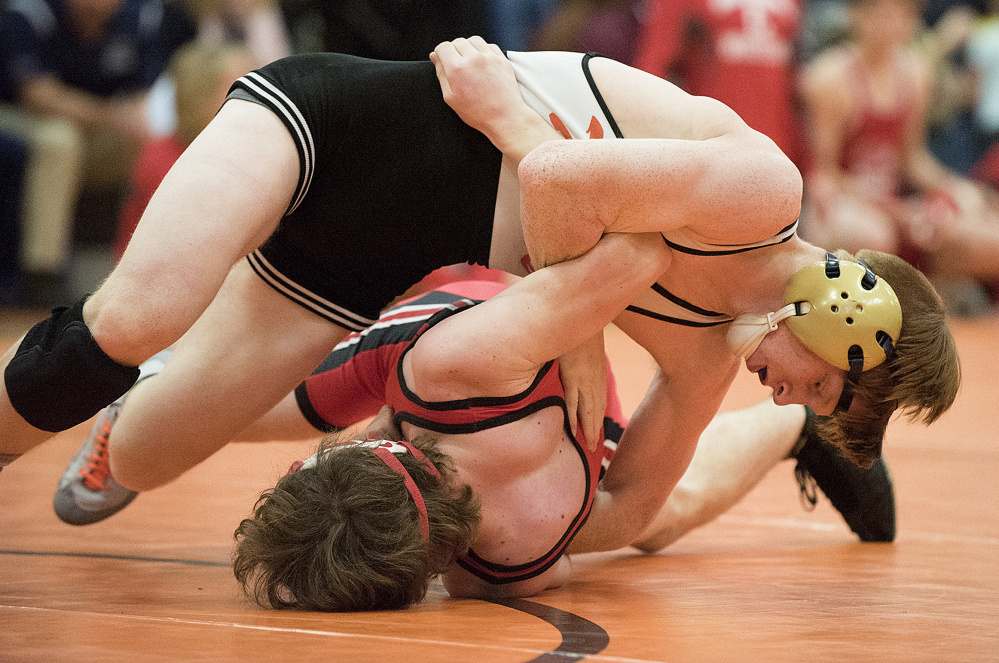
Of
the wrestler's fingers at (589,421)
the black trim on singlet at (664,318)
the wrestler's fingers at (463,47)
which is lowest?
the wrestler's fingers at (589,421)

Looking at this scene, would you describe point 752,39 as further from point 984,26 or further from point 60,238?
point 60,238

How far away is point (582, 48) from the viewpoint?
8414 mm

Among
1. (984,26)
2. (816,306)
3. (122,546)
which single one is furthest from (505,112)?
(984,26)

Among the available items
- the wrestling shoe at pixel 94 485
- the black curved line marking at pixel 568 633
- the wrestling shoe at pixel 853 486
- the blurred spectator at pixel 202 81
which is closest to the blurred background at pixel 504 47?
the blurred spectator at pixel 202 81

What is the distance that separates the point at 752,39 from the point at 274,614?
6.08 m

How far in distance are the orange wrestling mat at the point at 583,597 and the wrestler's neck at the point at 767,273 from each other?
605mm

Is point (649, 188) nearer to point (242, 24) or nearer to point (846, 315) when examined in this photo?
point (846, 315)

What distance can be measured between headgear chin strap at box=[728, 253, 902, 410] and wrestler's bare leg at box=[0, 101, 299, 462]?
3.51ft

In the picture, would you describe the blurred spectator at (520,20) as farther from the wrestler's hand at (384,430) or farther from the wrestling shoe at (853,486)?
the wrestler's hand at (384,430)

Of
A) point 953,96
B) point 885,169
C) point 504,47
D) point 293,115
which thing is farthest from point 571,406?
point 953,96

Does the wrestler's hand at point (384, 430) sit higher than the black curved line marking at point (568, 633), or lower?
higher

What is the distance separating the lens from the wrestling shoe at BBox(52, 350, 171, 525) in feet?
9.81

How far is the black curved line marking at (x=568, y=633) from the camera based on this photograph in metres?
1.83

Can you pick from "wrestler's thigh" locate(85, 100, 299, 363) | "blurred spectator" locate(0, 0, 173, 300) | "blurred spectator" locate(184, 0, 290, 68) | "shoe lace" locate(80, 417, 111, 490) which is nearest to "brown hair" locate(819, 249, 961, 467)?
"wrestler's thigh" locate(85, 100, 299, 363)
